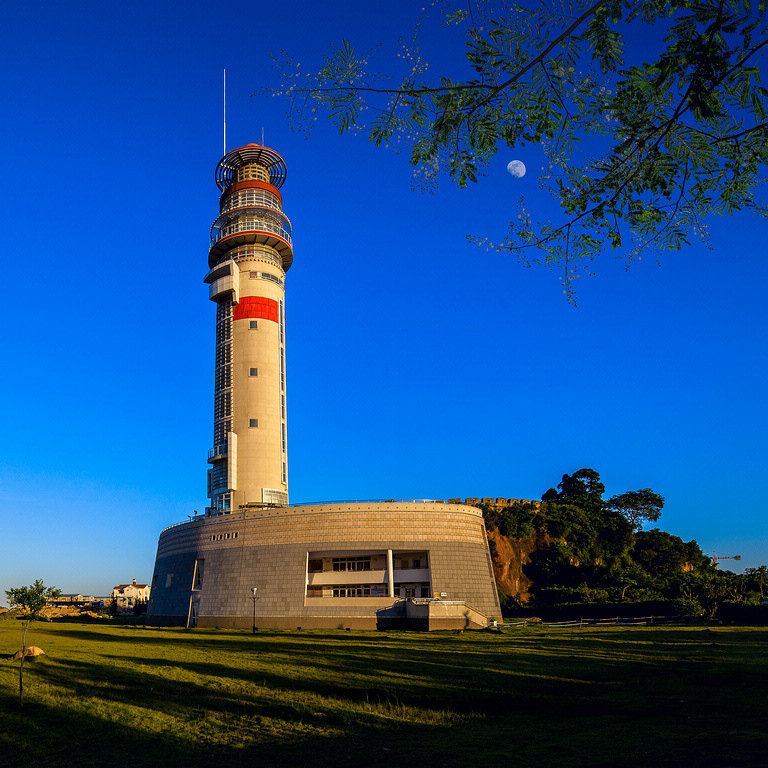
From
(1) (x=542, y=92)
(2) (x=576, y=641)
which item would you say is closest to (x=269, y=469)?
(2) (x=576, y=641)

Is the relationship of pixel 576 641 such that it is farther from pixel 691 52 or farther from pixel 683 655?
pixel 691 52

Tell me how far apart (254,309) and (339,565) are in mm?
30580

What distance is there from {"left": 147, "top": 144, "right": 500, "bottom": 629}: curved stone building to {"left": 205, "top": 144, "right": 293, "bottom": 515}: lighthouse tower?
0.15 metres

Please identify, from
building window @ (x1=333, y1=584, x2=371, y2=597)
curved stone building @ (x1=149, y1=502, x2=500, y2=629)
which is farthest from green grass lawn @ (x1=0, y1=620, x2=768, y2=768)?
building window @ (x1=333, y1=584, x2=371, y2=597)

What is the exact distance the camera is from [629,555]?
101m

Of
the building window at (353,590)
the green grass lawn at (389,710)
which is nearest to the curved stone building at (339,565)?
the building window at (353,590)

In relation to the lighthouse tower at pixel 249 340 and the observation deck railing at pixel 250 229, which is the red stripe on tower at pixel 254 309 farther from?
the observation deck railing at pixel 250 229

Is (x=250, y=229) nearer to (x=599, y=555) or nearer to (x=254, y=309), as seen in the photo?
(x=254, y=309)

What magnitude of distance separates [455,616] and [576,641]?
689 inches

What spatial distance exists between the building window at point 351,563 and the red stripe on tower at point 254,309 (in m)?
29.0

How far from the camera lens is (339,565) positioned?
59344 millimetres

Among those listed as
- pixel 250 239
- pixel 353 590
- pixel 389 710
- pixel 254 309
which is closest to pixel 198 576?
pixel 353 590

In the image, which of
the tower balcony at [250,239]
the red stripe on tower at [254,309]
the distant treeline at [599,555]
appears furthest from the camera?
the distant treeline at [599,555]

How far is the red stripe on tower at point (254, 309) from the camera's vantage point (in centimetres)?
7194
